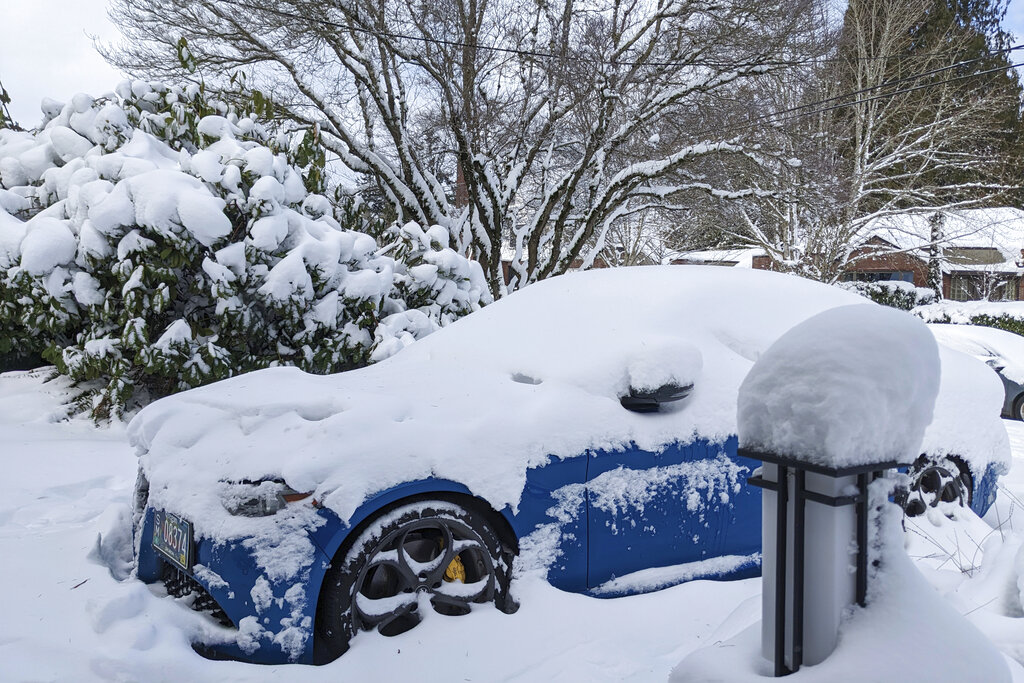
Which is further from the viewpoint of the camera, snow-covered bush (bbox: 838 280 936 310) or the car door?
snow-covered bush (bbox: 838 280 936 310)

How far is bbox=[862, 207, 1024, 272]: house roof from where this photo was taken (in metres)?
21.5

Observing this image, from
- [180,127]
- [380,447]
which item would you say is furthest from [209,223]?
[380,447]

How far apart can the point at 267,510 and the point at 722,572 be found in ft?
6.33

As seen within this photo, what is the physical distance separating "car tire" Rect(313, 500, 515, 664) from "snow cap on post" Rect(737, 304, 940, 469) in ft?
4.56

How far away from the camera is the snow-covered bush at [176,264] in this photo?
582 centimetres

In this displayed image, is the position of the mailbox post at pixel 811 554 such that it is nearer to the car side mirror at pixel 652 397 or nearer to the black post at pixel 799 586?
the black post at pixel 799 586

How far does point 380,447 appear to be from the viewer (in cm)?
250

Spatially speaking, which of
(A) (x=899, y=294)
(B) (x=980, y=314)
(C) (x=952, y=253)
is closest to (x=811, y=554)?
(B) (x=980, y=314)

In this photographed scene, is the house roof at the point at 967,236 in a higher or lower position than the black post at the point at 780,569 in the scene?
lower

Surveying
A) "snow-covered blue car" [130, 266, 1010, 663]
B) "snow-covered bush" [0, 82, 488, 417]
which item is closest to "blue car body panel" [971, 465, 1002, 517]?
"snow-covered blue car" [130, 266, 1010, 663]

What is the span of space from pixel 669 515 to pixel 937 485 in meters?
1.81

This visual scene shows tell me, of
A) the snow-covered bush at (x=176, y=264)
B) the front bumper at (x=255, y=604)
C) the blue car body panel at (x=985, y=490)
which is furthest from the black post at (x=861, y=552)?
the snow-covered bush at (x=176, y=264)

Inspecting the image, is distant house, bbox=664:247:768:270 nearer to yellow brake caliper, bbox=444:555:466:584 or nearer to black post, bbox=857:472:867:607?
yellow brake caliper, bbox=444:555:466:584

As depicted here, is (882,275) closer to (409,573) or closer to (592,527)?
(592,527)
